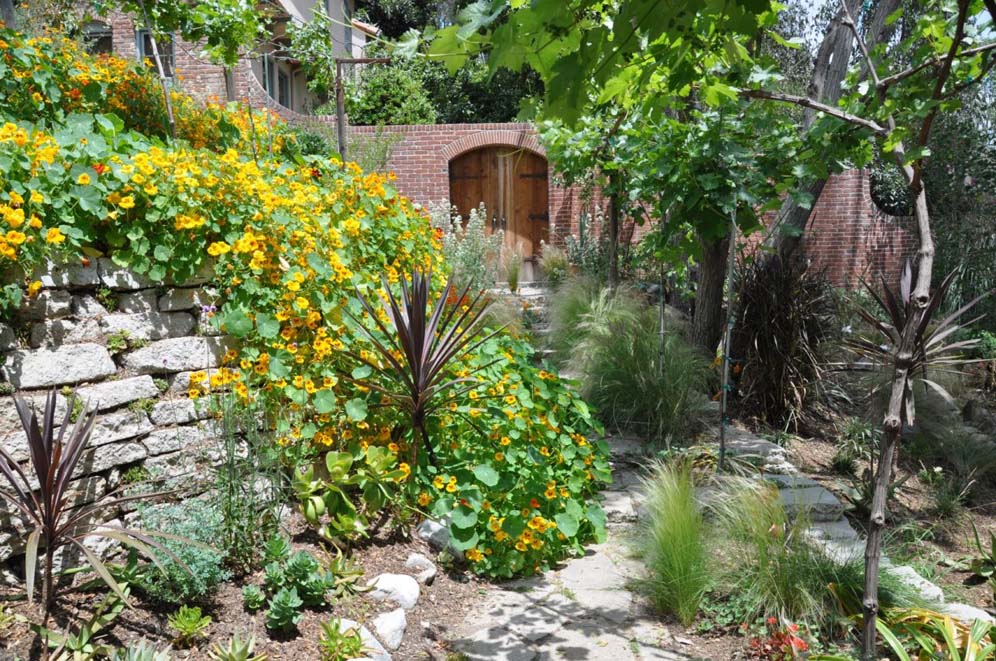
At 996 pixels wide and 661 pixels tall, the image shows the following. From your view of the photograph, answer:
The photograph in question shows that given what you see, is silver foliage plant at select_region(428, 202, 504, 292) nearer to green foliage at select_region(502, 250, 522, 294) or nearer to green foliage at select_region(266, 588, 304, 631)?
green foliage at select_region(502, 250, 522, 294)

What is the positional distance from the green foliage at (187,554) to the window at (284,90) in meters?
12.4

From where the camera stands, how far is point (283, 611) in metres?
2.59

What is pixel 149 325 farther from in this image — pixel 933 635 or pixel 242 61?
pixel 242 61

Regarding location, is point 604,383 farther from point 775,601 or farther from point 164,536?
point 164,536

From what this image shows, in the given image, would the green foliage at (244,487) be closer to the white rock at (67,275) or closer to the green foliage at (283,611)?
the green foliage at (283,611)

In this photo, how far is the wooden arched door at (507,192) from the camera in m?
10.8

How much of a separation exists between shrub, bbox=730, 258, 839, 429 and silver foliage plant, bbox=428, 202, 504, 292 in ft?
7.70

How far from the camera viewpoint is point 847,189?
418 inches

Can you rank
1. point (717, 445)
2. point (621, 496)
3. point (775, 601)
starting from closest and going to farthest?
point (775, 601), point (621, 496), point (717, 445)

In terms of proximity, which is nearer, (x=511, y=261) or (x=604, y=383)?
(x=604, y=383)

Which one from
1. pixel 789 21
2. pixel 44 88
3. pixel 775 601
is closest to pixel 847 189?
pixel 789 21

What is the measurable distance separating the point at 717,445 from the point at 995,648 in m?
2.44

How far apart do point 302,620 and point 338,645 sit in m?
0.25

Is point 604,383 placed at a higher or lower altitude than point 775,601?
higher
